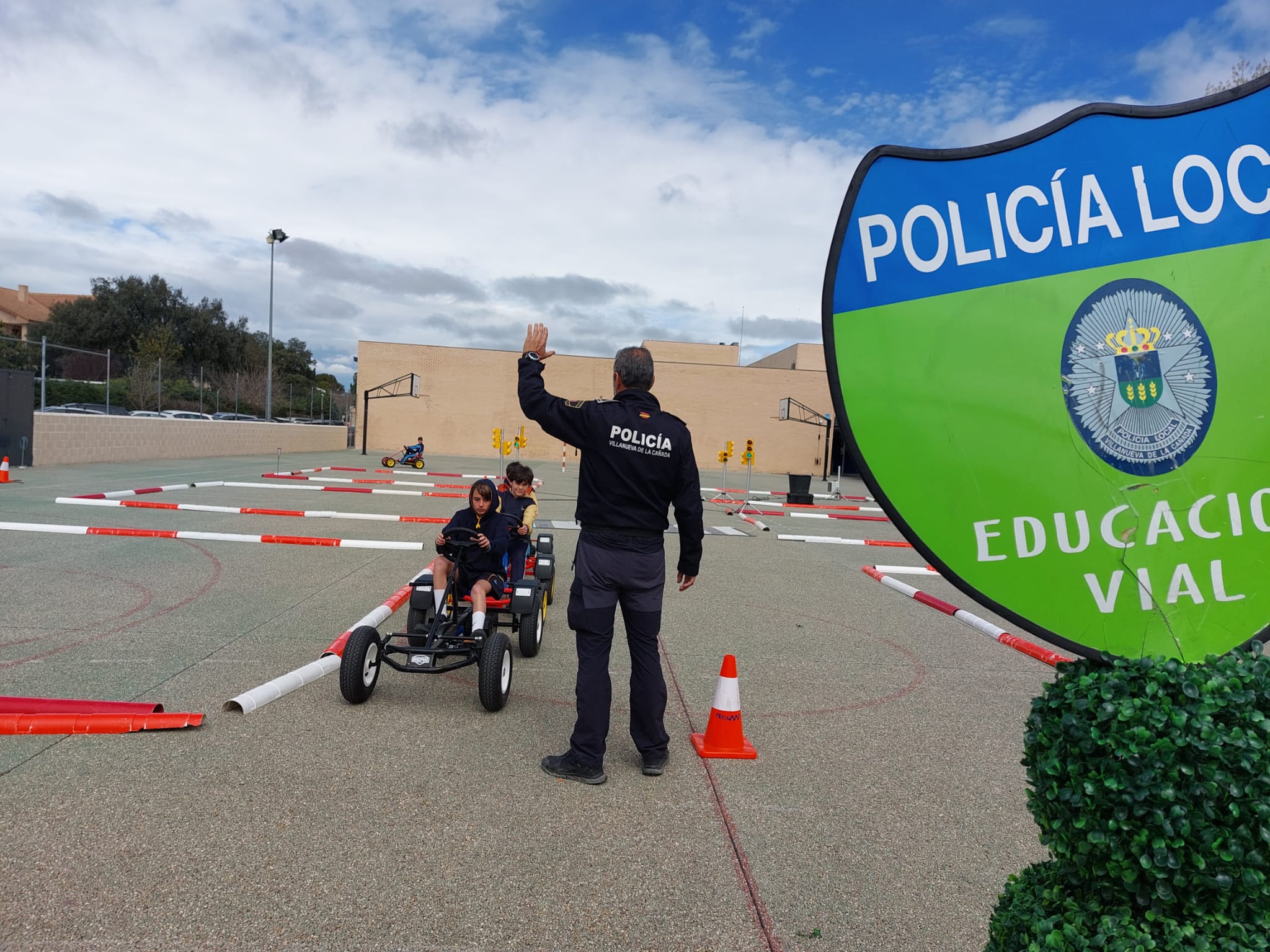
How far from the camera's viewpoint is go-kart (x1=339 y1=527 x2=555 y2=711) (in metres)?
4.35

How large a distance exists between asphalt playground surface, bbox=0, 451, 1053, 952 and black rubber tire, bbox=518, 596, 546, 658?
0.15 metres

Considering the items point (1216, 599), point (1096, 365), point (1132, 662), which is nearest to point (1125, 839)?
point (1132, 662)

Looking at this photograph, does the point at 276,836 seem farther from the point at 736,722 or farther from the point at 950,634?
the point at 950,634

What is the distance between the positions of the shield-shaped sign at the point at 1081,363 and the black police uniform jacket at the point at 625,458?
5.75 feet

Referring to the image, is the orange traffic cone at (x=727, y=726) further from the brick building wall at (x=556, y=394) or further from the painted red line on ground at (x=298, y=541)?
the brick building wall at (x=556, y=394)

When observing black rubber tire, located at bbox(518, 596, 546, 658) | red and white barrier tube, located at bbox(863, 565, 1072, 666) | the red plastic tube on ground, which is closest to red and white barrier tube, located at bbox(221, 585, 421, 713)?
the red plastic tube on ground

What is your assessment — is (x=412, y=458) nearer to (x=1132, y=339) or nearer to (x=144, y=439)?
(x=144, y=439)

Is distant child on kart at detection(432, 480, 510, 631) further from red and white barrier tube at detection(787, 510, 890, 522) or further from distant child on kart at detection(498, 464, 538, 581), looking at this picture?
red and white barrier tube at detection(787, 510, 890, 522)

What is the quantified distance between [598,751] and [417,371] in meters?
43.1

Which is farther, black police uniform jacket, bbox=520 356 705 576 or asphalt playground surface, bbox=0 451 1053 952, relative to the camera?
black police uniform jacket, bbox=520 356 705 576

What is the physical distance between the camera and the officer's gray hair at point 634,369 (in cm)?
366

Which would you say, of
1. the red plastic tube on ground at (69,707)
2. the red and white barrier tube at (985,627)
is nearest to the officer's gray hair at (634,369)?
the red plastic tube on ground at (69,707)

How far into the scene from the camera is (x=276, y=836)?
2.93 metres

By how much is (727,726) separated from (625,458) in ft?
4.93
